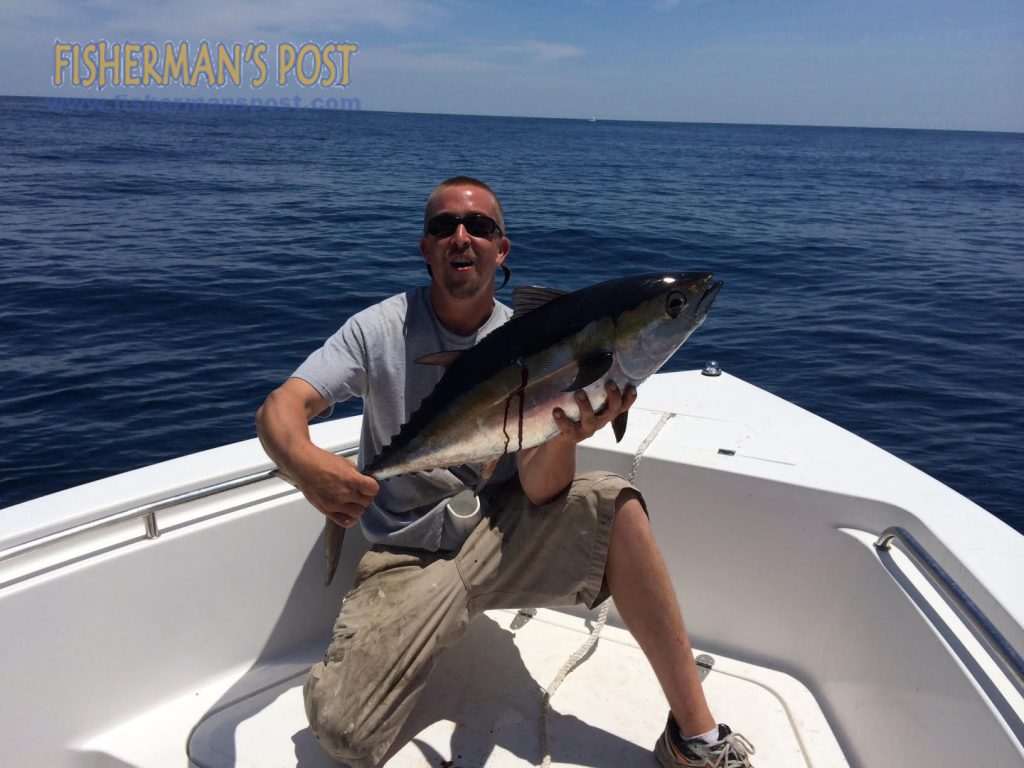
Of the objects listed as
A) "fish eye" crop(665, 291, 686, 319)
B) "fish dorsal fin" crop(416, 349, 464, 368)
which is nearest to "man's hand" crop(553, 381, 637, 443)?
"fish eye" crop(665, 291, 686, 319)

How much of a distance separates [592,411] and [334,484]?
28.5 inches

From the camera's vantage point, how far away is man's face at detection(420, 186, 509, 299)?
2484 mm

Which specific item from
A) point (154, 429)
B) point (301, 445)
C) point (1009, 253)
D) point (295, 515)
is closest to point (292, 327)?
point (154, 429)

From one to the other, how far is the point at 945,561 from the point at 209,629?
8.02 feet

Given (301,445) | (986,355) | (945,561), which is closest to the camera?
(301,445)

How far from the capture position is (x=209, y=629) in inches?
107

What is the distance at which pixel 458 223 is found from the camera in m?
2.48

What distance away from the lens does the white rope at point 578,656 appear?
8.29ft

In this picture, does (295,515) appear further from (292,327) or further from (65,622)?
(292,327)

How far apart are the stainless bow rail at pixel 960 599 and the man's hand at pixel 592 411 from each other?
104 cm

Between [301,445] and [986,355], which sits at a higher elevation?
[301,445]

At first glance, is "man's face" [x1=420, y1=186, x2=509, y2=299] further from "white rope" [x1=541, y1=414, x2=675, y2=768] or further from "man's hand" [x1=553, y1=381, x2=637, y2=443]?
"white rope" [x1=541, y1=414, x2=675, y2=768]

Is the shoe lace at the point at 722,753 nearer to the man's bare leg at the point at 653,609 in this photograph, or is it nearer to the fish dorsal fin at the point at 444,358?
the man's bare leg at the point at 653,609

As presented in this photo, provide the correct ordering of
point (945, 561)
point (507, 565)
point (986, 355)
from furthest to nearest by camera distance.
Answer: point (986, 355)
point (507, 565)
point (945, 561)
